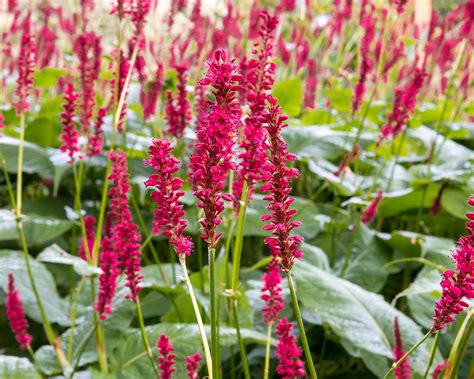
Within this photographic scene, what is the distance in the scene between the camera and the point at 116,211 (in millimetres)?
1543

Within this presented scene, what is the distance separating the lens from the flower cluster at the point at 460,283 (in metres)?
0.97

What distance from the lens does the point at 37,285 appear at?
221cm

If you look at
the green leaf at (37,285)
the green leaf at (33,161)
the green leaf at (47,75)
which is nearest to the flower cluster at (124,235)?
the green leaf at (37,285)

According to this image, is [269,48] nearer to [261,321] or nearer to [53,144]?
[261,321]

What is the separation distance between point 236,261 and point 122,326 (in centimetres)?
71

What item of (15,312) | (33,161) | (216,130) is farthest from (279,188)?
(33,161)

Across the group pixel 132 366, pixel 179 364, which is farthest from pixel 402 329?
pixel 132 366

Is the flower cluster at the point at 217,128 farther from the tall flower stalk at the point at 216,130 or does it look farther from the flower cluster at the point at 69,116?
the flower cluster at the point at 69,116

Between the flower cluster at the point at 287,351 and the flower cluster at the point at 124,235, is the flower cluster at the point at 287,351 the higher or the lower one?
the lower one

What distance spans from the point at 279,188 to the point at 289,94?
2.69 metres

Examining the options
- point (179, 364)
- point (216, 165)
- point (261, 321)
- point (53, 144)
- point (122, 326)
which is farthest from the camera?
point (53, 144)

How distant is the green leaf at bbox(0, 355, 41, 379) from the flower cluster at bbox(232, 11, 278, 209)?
773 millimetres

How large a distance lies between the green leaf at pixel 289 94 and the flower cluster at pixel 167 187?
261 cm

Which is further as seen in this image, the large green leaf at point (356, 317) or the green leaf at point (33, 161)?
the green leaf at point (33, 161)
